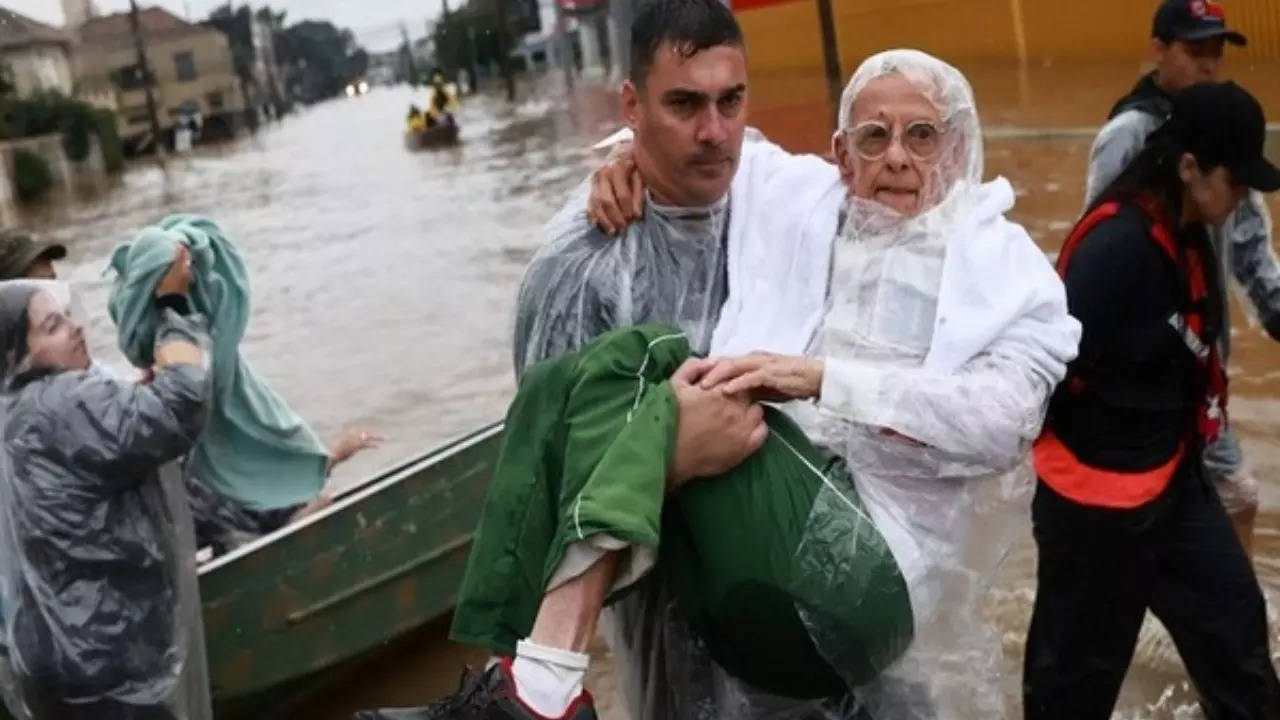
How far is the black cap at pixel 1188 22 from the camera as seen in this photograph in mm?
4559

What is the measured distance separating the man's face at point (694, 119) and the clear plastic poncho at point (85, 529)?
1811 millimetres

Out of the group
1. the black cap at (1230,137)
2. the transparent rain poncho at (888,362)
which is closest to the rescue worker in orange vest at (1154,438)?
the black cap at (1230,137)

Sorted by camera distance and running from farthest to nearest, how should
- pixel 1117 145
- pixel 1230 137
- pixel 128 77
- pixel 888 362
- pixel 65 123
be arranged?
pixel 128 77, pixel 65 123, pixel 1117 145, pixel 1230 137, pixel 888 362

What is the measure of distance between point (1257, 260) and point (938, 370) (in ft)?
6.70

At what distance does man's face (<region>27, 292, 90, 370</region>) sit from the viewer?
3.85m

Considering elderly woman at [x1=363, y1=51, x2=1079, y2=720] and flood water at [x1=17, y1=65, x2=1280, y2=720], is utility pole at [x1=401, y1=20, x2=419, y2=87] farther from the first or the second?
elderly woman at [x1=363, y1=51, x2=1079, y2=720]

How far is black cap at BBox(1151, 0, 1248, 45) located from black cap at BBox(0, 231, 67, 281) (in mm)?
3312

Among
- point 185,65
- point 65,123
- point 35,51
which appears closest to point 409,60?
point 185,65

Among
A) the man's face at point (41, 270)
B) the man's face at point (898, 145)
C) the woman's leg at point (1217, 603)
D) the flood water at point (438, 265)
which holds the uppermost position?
the man's face at point (898, 145)

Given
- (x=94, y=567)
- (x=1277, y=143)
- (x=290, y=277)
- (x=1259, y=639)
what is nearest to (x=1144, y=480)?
(x=1259, y=639)

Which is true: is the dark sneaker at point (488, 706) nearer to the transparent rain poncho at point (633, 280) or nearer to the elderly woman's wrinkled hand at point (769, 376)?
the elderly woman's wrinkled hand at point (769, 376)

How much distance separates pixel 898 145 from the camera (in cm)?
245

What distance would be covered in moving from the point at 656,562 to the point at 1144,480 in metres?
1.59

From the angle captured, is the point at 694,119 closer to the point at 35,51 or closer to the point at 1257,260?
the point at 1257,260
